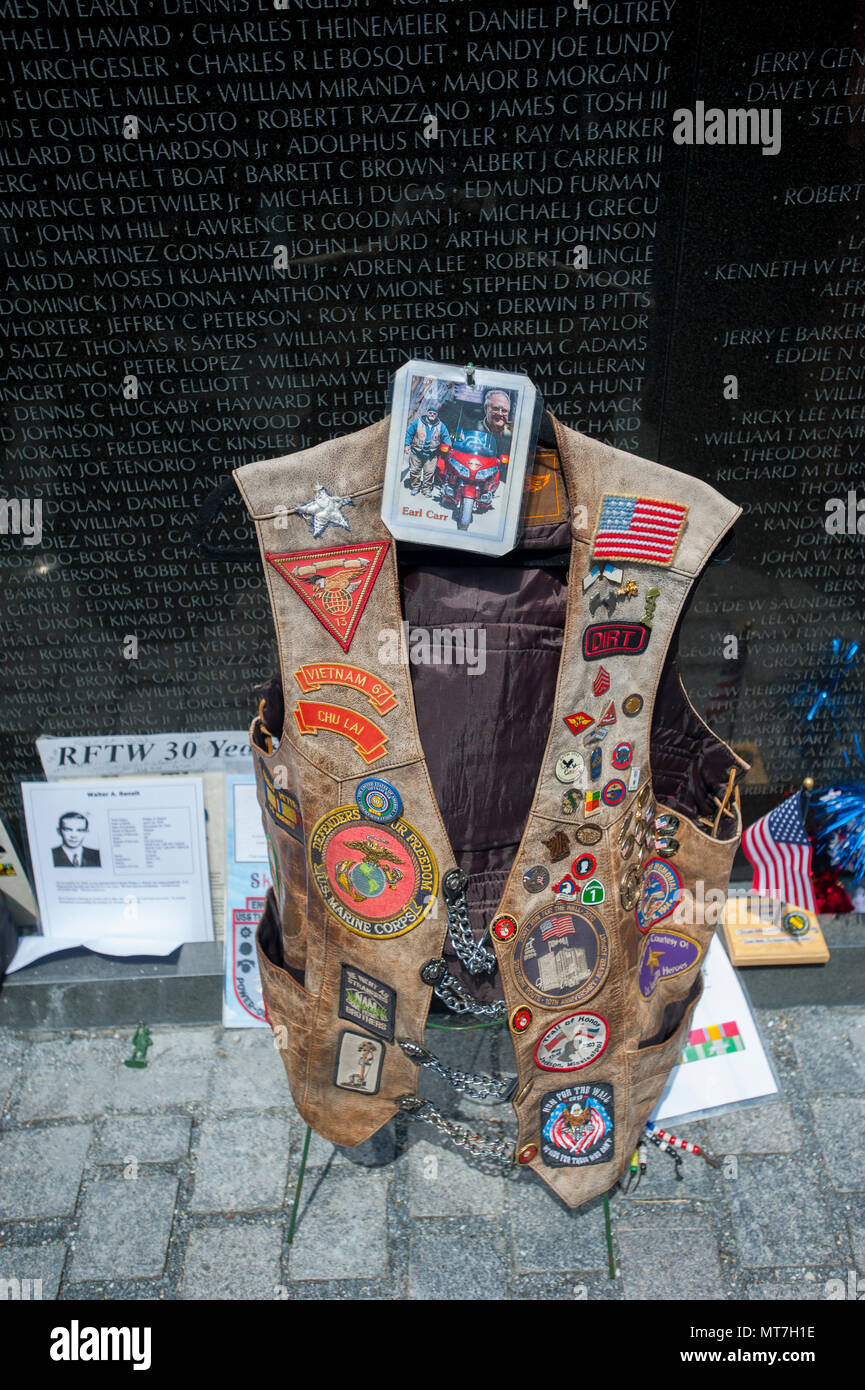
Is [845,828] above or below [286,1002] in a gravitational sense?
below

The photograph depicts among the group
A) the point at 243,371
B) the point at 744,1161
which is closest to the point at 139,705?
the point at 243,371

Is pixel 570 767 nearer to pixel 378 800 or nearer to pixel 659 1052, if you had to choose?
pixel 378 800

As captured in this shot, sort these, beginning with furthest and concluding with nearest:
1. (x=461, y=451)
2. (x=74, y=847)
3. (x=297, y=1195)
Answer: (x=74, y=847) → (x=297, y=1195) → (x=461, y=451)

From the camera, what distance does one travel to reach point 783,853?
3.79 m

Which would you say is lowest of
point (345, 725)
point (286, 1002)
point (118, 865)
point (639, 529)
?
point (118, 865)

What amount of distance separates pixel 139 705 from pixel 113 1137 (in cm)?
148

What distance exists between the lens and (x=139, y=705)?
373cm

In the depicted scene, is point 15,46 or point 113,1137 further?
→ point 113,1137

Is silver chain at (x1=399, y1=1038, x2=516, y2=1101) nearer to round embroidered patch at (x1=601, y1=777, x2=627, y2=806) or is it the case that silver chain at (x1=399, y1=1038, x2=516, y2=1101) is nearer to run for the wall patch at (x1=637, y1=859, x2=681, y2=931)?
run for the wall patch at (x1=637, y1=859, x2=681, y2=931)

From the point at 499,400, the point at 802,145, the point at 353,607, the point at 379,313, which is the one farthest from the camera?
the point at 379,313

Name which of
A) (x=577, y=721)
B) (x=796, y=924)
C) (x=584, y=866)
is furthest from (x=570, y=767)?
(x=796, y=924)

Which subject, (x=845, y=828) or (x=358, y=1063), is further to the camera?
(x=845, y=828)

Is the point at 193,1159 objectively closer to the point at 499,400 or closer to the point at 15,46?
the point at 499,400

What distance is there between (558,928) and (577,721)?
0.52 meters
